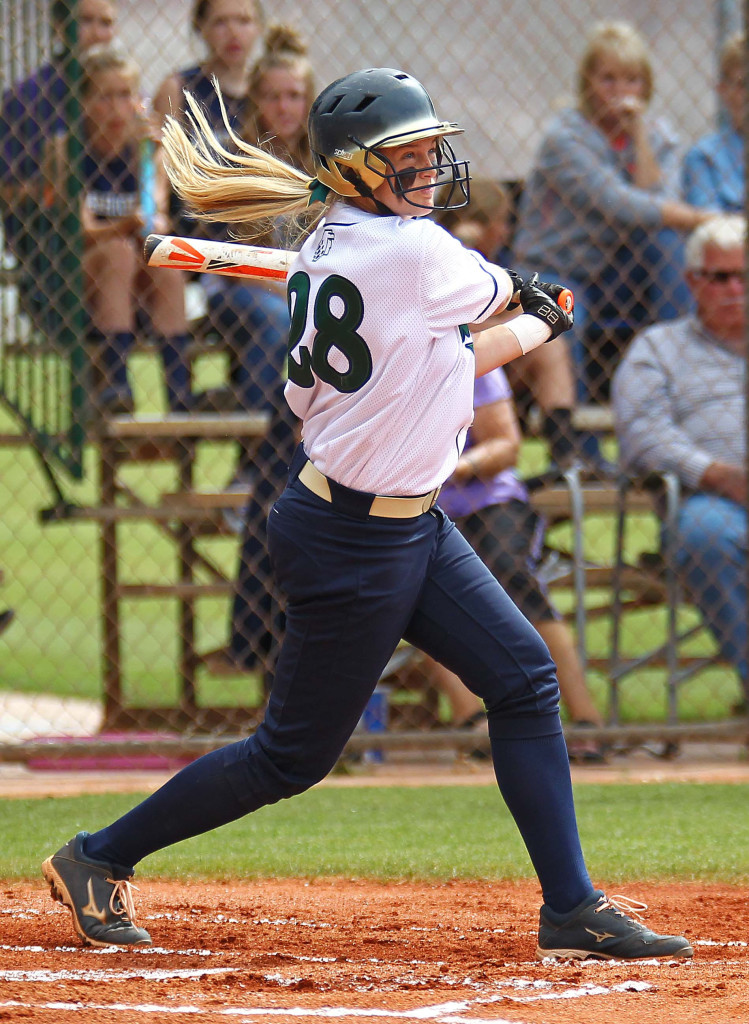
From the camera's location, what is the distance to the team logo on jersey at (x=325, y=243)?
9.68 feet

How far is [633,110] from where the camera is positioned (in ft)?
21.1

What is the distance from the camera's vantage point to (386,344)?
113 inches

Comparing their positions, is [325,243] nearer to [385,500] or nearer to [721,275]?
[385,500]

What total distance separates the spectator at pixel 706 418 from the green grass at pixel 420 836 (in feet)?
2.90

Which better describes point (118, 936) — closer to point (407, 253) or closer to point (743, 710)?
point (407, 253)

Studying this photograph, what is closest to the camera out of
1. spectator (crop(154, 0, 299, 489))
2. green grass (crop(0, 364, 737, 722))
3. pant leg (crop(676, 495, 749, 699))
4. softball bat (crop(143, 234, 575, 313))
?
softball bat (crop(143, 234, 575, 313))

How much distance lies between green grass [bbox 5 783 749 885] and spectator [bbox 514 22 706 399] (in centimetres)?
221

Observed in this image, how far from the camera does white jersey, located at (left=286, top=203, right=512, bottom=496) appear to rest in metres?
2.87

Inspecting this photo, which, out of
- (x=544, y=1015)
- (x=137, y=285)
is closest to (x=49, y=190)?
(x=137, y=285)

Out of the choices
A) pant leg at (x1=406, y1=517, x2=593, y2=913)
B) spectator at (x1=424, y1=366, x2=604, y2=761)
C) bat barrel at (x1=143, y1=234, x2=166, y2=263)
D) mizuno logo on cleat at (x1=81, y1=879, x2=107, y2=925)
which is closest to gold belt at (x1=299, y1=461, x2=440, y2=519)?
pant leg at (x1=406, y1=517, x2=593, y2=913)

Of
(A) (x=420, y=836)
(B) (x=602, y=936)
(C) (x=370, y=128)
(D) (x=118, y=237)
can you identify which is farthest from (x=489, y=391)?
(B) (x=602, y=936)

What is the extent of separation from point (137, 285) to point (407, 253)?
11.9 feet

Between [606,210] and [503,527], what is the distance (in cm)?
166

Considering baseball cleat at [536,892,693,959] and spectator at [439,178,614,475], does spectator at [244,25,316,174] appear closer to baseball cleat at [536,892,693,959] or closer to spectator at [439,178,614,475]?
spectator at [439,178,614,475]
